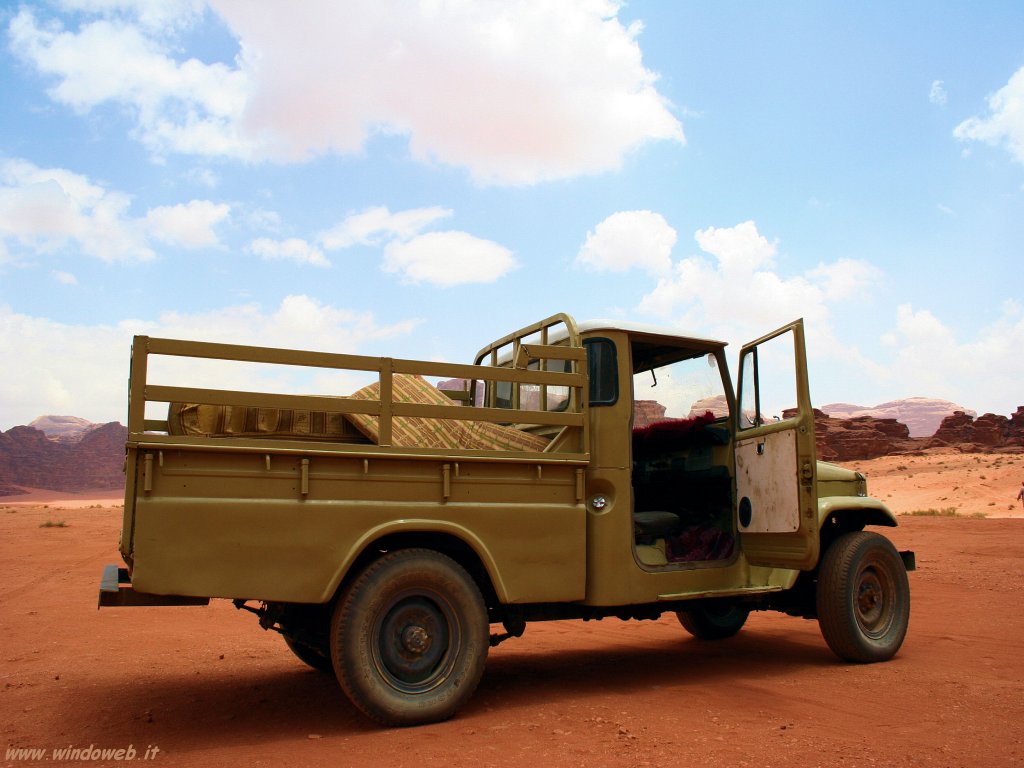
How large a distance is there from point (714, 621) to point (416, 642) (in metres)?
4.29

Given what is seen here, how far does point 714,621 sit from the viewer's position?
8469mm

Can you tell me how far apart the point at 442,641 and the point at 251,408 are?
190 centimetres

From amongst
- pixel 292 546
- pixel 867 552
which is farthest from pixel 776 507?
pixel 292 546

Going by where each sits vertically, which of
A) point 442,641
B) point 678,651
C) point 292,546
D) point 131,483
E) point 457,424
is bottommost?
point 678,651

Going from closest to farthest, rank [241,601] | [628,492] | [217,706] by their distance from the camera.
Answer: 1. [241,601]
2. [217,706]
3. [628,492]

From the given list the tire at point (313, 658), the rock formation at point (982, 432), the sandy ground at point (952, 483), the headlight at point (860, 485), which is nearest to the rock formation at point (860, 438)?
the rock formation at point (982, 432)

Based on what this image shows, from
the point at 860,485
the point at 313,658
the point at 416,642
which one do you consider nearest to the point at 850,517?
the point at 860,485

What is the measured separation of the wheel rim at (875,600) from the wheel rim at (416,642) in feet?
12.1

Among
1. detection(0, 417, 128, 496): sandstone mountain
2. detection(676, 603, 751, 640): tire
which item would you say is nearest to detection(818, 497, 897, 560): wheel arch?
detection(676, 603, 751, 640): tire

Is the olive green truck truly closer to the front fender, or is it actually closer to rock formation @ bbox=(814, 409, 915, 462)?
the front fender

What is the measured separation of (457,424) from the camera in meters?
5.92

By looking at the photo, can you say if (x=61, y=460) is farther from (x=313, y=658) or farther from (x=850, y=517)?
(x=850, y=517)

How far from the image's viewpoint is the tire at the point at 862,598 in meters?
6.77

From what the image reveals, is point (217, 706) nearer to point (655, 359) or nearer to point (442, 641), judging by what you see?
point (442, 641)
